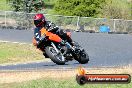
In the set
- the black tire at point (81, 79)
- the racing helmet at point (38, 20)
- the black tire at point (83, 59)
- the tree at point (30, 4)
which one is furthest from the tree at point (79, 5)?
the black tire at point (81, 79)

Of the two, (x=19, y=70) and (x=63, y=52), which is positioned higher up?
(x=63, y=52)

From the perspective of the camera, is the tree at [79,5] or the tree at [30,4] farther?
the tree at [79,5]

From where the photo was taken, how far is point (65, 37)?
856cm

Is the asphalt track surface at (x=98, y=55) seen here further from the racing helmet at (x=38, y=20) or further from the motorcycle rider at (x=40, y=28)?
the racing helmet at (x=38, y=20)

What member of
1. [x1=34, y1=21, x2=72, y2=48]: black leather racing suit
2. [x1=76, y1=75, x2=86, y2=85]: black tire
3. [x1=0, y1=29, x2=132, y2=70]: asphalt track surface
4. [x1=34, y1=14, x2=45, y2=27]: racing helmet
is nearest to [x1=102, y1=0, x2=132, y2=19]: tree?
[x1=0, y1=29, x2=132, y2=70]: asphalt track surface

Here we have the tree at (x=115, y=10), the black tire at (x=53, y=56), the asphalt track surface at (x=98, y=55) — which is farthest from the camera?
the tree at (x=115, y=10)

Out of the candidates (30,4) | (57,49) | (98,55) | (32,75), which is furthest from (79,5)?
(57,49)

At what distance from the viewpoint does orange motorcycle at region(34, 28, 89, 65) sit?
325 inches

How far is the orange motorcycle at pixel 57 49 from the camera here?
827cm

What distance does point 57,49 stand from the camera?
27.7 ft

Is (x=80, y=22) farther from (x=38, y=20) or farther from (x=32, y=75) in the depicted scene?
(x=38, y=20)

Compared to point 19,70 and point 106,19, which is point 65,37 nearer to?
point 19,70

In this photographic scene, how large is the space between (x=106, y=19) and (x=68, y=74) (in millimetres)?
45813

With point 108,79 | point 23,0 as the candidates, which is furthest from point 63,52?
point 23,0
